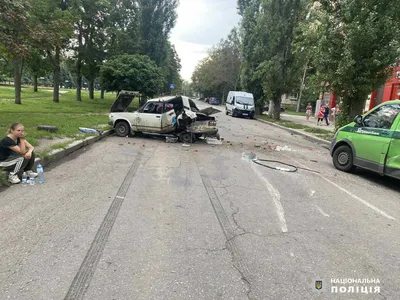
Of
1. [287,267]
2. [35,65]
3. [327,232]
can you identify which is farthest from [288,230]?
[35,65]

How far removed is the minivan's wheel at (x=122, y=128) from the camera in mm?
12414

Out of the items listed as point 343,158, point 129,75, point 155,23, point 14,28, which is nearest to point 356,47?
point 343,158

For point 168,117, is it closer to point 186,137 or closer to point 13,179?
point 186,137

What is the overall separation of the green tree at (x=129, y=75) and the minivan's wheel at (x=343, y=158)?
1888 centimetres

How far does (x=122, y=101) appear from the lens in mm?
12938

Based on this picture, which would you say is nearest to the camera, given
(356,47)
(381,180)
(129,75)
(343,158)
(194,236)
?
(194,236)

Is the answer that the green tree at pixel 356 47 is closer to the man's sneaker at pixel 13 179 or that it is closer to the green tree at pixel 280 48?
the green tree at pixel 280 48

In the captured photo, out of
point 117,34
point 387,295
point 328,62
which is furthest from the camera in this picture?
point 117,34

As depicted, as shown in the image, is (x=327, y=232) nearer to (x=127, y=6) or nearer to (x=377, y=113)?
(x=377, y=113)

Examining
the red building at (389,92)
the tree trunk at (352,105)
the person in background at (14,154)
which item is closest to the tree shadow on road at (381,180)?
the tree trunk at (352,105)

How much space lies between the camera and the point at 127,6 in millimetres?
30766

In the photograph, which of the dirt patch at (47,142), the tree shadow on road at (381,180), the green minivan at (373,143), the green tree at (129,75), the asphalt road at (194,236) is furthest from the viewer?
the green tree at (129,75)

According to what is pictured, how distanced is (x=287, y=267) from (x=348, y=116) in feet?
46.7

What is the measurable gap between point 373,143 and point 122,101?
31.4 ft
